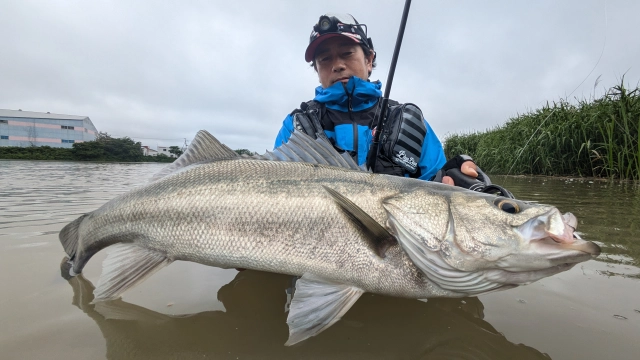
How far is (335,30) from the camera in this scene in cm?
325

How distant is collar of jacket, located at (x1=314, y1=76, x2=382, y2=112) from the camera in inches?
129

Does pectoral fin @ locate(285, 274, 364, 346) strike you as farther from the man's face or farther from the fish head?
the man's face

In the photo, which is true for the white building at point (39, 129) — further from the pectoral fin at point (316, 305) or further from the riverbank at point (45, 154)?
the pectoral fin at point (316, 305)

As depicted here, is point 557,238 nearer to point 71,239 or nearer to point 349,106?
point 349,106

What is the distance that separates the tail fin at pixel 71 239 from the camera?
2188 millimetres

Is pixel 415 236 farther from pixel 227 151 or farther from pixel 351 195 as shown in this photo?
pixel 227 151

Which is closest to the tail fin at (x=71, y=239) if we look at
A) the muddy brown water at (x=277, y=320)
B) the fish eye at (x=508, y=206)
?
the muddy brown water at (x=277, y=320)

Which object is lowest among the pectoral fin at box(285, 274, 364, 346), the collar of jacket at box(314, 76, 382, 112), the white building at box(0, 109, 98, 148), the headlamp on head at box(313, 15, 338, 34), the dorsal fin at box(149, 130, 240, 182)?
the pectoral fin at box(285, 274, 364, 346)

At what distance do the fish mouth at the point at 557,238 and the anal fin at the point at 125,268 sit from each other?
193 centimetres

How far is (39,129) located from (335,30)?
64.7 metres

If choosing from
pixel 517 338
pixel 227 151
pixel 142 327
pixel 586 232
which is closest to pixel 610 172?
pixel 586 232

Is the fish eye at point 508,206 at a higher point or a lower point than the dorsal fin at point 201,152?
lower

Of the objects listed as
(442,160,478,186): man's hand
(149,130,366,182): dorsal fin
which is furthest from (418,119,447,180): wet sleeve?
(149,130,366,182): dorsal fin

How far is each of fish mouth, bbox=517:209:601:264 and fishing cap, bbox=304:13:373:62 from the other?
2.50 m
